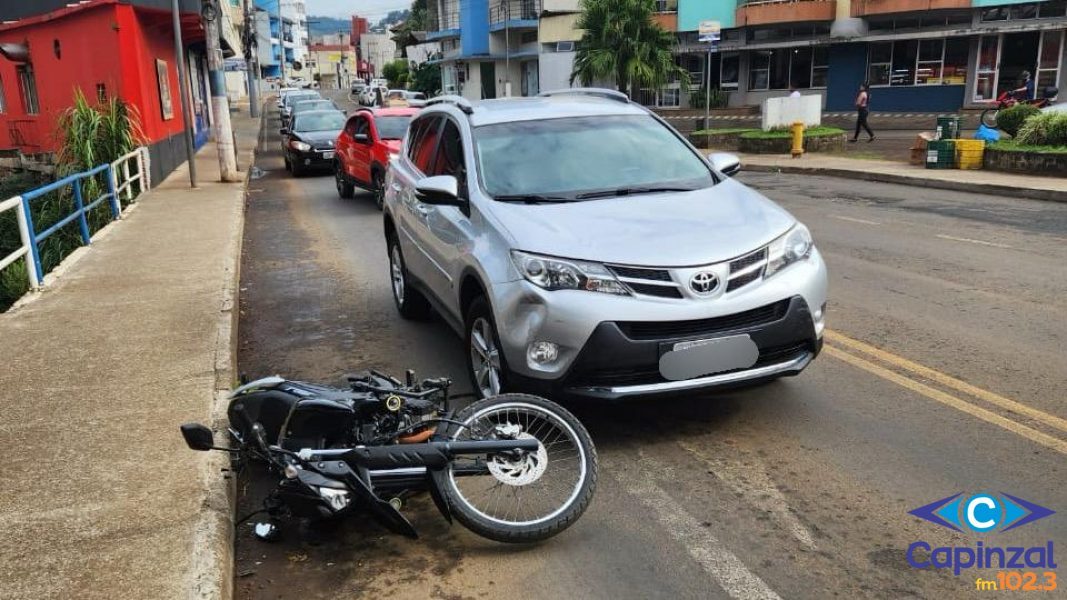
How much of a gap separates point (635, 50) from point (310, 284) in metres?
25.2

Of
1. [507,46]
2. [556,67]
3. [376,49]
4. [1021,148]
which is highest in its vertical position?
[376,49]

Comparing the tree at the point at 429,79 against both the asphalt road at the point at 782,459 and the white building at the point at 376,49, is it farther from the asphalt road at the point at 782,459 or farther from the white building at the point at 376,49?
the white building at the point at 376,49

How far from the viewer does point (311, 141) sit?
70.4 feet

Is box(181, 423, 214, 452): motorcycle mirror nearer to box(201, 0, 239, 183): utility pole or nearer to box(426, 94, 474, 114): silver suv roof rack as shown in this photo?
A: box(426, 94, 474, 114): silver suv roof rack

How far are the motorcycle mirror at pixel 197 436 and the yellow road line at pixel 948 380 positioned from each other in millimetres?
4367

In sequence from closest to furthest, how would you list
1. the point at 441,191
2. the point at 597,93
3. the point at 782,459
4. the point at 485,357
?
1. the point at 782,459
2. the point at 485,357
3. the point at 441,191
4. the point at 597,93

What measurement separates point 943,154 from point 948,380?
14076 mm

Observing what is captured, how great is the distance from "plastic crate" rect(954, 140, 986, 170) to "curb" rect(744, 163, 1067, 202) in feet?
5.68

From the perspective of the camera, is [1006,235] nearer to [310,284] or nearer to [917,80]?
[310,284]

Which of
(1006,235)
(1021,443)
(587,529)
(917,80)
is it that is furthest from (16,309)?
(917,80)

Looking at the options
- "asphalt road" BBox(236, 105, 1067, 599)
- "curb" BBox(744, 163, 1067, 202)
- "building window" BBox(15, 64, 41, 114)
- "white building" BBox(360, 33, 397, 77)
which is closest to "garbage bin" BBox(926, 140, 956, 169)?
"curb" BBox(744, 163, 1067, 202)

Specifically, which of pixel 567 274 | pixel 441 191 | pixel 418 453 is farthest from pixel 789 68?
pixel 418 453

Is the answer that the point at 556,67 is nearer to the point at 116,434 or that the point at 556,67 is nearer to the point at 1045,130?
the point at 1045,130

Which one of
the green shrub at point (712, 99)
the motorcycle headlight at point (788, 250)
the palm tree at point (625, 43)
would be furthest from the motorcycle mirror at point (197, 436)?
the green shrub at point (712, 99)
